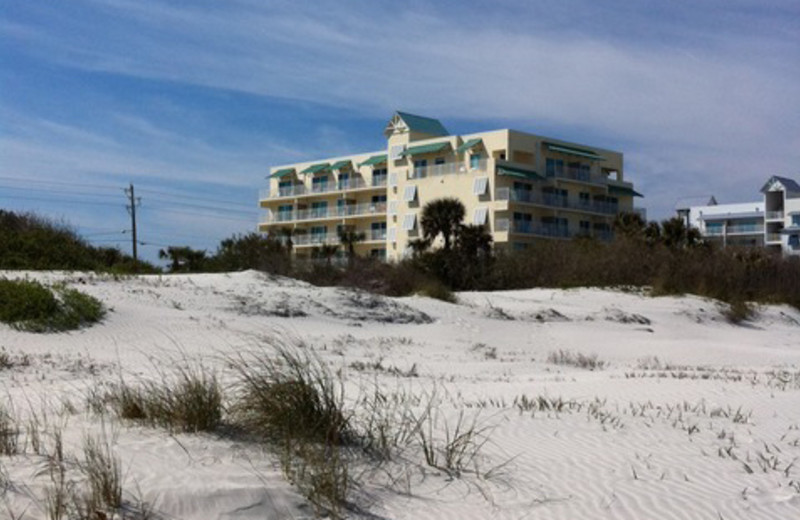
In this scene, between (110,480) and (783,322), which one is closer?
(110,480)

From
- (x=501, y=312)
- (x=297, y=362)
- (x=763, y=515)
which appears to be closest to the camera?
→ (x=763, y=515)

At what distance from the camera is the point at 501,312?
85.1ft

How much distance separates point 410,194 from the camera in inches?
2844

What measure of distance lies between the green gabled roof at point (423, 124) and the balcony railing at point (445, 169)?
498 cm

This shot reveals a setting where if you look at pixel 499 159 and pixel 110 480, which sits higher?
pixel 499 159

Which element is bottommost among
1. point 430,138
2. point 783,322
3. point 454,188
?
point 783,322

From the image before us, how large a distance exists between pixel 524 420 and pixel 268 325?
483 inches

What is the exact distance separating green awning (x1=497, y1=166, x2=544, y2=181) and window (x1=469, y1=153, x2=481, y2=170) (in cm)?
264

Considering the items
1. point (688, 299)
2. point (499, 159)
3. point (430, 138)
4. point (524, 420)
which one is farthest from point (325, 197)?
point (524, 420)

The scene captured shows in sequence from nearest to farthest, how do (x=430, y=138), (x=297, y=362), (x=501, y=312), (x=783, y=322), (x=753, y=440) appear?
(x=297, y=362) → (x=753, y=440) → (x=501, y=312) → (x=783, y=322) → (x=430, y=138)

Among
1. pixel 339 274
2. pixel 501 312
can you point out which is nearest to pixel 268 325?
pixel 501 312

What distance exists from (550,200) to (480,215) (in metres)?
6.24

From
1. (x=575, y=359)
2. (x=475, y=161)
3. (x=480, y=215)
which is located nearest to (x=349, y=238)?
(x=480, y=215)

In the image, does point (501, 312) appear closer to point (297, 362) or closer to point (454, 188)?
point (297, 362)
